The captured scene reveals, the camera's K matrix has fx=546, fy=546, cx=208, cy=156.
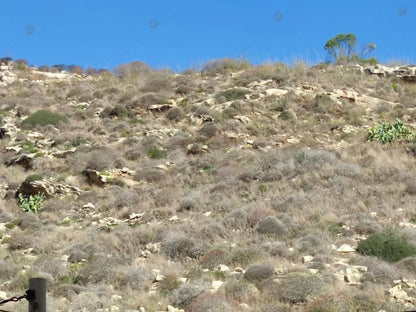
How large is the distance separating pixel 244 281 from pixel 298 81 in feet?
73.9

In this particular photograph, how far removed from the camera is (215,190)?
18.2 m

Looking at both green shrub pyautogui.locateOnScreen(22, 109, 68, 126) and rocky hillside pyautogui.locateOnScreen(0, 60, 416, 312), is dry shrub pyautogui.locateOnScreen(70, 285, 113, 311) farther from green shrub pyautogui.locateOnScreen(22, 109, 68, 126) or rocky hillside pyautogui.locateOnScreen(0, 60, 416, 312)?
green shrub pyautogui.locateOnScreen(22, 109, 68, 126)

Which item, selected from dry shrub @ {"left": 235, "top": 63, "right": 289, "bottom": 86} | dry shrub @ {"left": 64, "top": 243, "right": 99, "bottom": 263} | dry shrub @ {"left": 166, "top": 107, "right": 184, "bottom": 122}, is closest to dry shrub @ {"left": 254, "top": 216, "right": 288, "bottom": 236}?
dry shrub @ {"left": 64, "top": 243, "right": 99, "bottom": 263}

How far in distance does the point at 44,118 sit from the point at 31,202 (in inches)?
451

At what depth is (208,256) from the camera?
12.0 metres

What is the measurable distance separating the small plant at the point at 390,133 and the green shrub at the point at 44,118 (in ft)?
54.2

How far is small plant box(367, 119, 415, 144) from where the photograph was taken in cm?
2195

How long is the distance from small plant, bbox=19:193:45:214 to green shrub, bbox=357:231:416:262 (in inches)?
462

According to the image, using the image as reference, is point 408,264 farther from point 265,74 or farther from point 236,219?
point 265,74

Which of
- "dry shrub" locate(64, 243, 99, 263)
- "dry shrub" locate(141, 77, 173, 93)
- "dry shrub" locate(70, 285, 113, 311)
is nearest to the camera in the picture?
"dry shrub" locate(70, 285, 113, 311)

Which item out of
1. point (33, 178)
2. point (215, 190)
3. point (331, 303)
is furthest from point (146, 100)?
point (331, 303)

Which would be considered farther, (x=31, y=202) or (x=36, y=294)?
(x=31, y=202)

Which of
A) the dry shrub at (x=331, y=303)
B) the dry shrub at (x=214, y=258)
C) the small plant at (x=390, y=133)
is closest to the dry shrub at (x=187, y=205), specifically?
the dry shrub at (x=214, y=258)

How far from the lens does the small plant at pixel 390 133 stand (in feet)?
72.0
